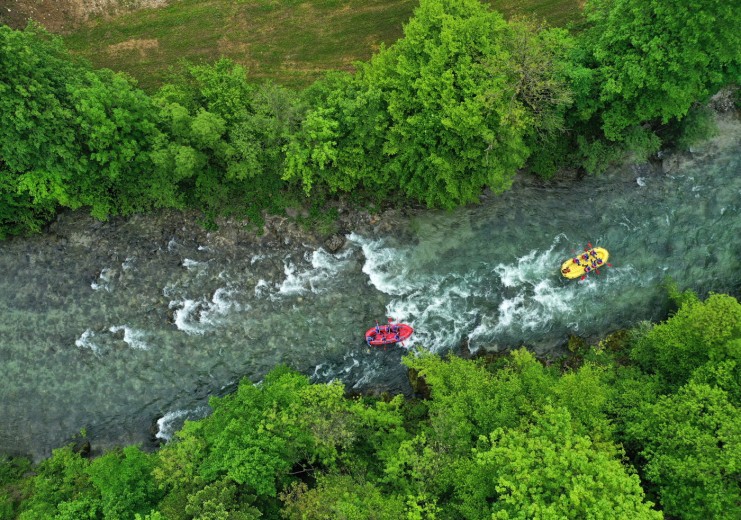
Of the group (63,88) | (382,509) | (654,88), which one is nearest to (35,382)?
(63,88)

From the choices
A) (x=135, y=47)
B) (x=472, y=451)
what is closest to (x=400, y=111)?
(x=472, y=451)

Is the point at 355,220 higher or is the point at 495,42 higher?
the point at 495,42

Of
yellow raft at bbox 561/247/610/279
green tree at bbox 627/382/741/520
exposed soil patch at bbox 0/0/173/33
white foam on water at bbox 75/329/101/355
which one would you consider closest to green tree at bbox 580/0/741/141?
→ yellow raft at bbox 561/247/610/279

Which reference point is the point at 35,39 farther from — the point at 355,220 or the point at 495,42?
the point at 495,42

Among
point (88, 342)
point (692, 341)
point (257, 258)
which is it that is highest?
point (257, 258)

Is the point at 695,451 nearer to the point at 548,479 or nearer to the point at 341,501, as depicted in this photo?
the point at 548,479
